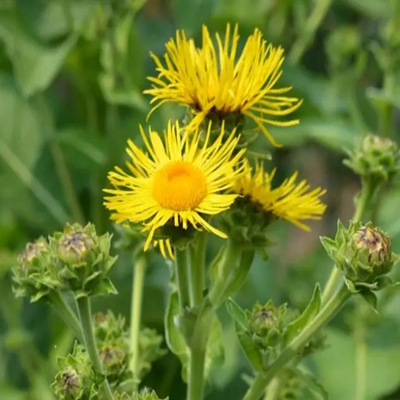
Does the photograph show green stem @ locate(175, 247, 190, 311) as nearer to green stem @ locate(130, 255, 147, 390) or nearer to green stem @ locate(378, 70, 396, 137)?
green stem @ locate(130, 255, 147, 390)

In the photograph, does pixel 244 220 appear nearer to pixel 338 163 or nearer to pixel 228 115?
pixel 228 115

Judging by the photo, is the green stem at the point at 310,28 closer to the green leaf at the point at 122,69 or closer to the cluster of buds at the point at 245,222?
the green leaf at the point at 122,69

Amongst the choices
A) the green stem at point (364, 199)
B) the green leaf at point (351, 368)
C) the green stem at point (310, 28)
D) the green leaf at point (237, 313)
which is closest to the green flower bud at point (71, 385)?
the green leaf at point (237, 313)

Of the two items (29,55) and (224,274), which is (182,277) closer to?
(224,274)

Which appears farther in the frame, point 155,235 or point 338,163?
point 338,163

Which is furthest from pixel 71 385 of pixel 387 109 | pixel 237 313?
pixel 387 109

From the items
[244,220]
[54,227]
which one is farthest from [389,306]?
[244,220]

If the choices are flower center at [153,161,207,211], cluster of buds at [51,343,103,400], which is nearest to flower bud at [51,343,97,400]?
cluster of buds at [51,343,103,400]
